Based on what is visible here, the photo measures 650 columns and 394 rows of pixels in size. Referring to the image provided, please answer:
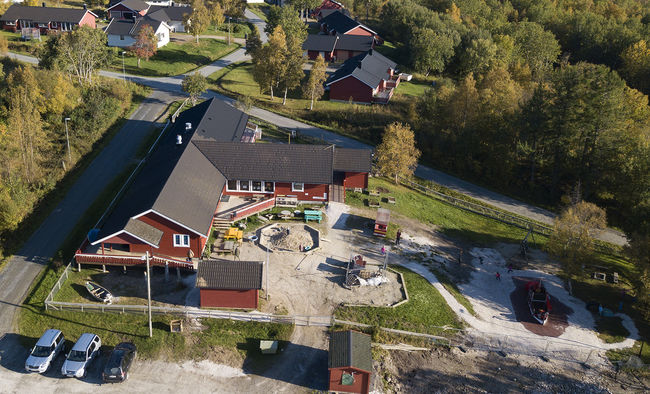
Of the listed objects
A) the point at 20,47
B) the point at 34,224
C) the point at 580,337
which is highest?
the point at 20,47

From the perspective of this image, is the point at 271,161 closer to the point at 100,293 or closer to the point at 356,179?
the point at 356,179

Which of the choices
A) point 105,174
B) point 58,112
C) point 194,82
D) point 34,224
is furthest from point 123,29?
point 34,224

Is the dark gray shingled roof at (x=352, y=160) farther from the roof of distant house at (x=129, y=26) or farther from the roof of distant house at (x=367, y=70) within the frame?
the roof of distant house at (x=129, y=26)

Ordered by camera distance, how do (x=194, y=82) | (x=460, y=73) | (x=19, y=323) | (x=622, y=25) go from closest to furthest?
1. (x=19, y=323)
2. (x=194, y=82)
3. (x=460, y=73)
4. (x=622, y=25)

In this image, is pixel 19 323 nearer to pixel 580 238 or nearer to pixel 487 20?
pixel 580 238

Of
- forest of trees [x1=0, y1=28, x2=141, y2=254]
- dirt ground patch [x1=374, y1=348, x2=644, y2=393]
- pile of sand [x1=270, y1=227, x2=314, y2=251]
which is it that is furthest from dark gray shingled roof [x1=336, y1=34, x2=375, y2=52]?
dirt ground patch [x1=374, y1=348, x2=644, y2=393]

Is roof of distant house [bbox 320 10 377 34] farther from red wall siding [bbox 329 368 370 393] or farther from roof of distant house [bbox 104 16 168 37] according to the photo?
red wall siding [bbox 329 368 370 393]
